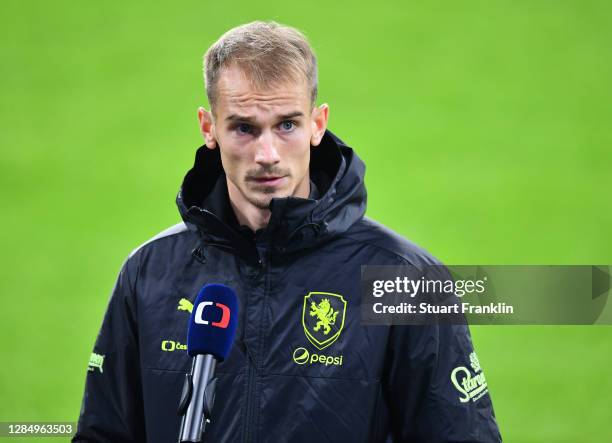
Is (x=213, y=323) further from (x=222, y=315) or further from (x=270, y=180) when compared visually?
(x=270, y=180)

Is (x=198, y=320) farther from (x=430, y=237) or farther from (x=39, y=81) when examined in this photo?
(x=39, y=81)

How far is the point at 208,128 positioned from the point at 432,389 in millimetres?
744

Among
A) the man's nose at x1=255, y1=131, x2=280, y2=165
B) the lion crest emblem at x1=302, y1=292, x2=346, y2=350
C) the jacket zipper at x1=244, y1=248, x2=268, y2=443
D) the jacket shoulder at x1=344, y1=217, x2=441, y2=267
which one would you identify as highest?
the man's nose at x1=255, y1=131, x2=280, y2=165

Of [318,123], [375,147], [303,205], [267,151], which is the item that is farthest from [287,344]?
[375,147]

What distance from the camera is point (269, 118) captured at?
2.21 m

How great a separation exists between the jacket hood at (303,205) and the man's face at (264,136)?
0.21ft

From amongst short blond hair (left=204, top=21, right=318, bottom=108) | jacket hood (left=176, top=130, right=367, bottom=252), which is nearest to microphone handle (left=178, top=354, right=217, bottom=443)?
jacket hood (left=176, top=130, right=367, bottom=252)

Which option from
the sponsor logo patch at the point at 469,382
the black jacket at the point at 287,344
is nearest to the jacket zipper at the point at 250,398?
the black jacket at the point at 287,344

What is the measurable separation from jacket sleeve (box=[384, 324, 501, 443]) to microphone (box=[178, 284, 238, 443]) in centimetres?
40

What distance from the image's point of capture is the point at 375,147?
7.83 meters

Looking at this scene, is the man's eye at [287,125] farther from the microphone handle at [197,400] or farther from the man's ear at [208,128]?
the microphone handle at [197,400]

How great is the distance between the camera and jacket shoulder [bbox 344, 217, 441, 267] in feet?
7.38

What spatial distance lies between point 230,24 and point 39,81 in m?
1.52

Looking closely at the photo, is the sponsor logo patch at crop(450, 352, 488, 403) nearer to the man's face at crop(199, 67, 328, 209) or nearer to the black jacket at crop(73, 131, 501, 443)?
the black jacket at crop(73, 131, 501, 443)
